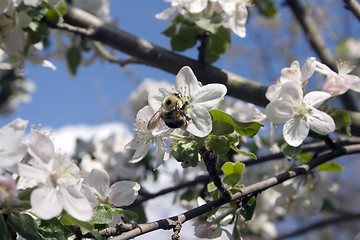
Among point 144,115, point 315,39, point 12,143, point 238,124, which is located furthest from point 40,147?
point 315,39

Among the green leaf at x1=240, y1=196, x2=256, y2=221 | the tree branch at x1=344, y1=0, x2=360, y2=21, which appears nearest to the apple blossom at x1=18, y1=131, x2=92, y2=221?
the green leaf at x1=240, y1=196, x2=256, y2=221

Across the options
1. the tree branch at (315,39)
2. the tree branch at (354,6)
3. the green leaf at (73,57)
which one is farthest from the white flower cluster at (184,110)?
the tree branch at (315,39)

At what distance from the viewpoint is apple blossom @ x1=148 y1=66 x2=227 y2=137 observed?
1.11 meters

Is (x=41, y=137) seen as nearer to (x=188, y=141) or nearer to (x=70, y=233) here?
(x=70, y=233)

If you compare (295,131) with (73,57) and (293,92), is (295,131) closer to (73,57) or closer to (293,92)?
(293,92)

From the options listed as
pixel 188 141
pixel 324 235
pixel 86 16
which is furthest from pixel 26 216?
pixel 324 235

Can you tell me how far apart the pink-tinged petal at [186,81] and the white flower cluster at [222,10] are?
47cm

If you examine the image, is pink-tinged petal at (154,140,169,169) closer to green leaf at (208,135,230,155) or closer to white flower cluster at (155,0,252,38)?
green leaf at (208,135,230,155)

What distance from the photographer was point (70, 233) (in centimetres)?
106

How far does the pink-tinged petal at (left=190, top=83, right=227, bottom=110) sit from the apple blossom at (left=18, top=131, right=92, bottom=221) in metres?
0.37

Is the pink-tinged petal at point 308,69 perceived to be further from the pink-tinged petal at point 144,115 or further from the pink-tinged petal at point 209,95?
the pink-tinged petal at point 144,115

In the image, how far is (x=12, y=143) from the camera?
0.94 metres

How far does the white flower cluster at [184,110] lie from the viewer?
1.11 m

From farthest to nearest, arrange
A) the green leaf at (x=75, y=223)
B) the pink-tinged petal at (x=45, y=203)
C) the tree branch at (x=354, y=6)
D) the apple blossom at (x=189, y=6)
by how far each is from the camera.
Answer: the tree branch at (x=354, y=6) → the apple blossom at (x=189, y=6) → the green leaf at (x=75, y=223) → the pink-tinged petal at (x=45, y=203)
